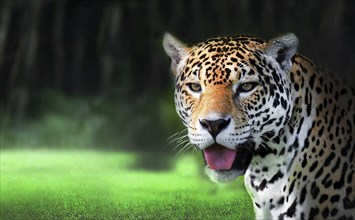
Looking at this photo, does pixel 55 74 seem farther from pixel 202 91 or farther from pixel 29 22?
pixel 202 91

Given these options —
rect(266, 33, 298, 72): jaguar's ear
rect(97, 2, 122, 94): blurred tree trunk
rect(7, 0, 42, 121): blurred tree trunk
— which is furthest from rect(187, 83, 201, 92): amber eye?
rect(7, 0, 42, 121): blurred tree trunk

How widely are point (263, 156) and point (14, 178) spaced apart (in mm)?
2866

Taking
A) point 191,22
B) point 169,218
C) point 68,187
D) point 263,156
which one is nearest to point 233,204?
point 169,218

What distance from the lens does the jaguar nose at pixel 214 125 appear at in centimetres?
415

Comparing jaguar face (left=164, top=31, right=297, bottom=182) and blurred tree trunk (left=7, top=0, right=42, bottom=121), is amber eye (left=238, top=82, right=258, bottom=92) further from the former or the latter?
blurred tree trunk (left=7, top=0, right=42, bottom=121)

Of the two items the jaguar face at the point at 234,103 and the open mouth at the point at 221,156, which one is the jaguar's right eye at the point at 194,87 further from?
the open mouth at the point at 221,156

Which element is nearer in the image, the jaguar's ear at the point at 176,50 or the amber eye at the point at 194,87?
the amber eye at the point at 194,87

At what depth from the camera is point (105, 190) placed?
6.77 m

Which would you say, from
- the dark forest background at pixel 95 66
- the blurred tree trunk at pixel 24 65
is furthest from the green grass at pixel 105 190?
the blurred tree trunk at pixel 24 65

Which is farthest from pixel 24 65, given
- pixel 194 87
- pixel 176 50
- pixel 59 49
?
pixel 194 87

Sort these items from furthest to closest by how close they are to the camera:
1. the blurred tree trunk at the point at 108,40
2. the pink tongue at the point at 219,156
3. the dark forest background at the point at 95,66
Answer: the blurred tree trunk at the point at 108,40, the dark forest background at the point at 95,66, the pink tongue at the point at 219,156

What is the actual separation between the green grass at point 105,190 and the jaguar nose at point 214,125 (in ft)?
5.65

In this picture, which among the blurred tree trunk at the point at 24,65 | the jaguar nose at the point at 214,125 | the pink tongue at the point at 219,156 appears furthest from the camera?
the blurred tree trunk at the point at 24,65

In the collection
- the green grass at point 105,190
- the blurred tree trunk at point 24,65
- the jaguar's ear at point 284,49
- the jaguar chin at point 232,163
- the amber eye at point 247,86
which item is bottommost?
the green grass at point 105,190
